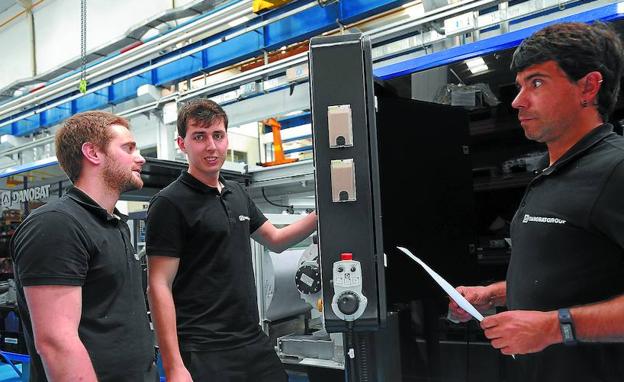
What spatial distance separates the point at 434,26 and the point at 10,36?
25.1 feet

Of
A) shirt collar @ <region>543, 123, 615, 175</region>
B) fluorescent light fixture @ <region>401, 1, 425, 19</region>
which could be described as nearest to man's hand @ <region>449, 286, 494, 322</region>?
shirt collar @ <region>543, 123, 615, 175</region>

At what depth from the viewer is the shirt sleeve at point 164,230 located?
1.76 m

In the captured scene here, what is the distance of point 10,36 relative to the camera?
310 inches

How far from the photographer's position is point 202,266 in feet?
5.99

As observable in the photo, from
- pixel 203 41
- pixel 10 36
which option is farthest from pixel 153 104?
pixel 10 36

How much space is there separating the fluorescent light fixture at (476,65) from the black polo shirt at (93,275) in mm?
1469

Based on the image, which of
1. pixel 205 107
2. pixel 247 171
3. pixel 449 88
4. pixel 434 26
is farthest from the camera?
pixel 247 171

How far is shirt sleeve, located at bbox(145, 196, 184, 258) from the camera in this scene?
5.77 ft

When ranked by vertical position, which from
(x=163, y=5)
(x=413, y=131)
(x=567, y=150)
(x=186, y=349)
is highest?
(x=163, y=5)

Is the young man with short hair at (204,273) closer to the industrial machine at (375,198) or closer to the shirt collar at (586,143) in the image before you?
the industrial machine at (375,198)

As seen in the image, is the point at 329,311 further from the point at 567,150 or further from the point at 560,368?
the point at 567,150

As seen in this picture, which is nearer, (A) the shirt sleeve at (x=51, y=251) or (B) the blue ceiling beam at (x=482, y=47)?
(A) the shirt sleeve at (x=51, y=251)

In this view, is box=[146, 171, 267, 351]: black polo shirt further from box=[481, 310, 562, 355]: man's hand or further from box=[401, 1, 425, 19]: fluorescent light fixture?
box=[401, 1, 425, 19]: fluorescent light fixture

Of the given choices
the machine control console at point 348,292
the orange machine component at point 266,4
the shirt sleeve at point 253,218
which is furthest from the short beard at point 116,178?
the orange machine component at point 266,4
